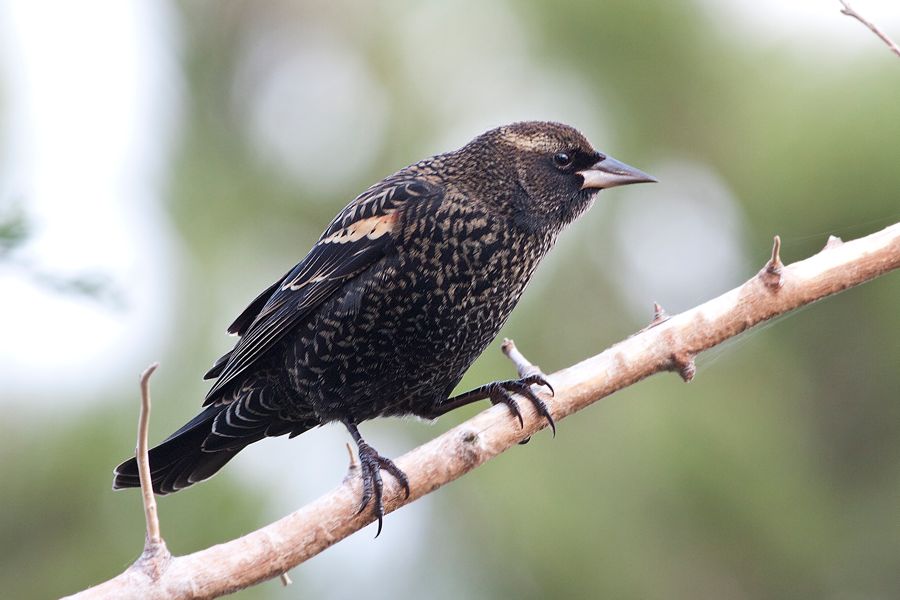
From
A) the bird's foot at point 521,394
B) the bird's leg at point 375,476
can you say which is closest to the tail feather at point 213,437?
the bird's leg at point 375,476

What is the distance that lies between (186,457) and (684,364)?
59.2 inches

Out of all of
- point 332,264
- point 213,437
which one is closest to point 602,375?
point 332,264

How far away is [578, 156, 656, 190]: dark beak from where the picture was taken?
2783mm

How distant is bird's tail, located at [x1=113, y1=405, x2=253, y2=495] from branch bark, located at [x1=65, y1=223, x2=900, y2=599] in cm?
77

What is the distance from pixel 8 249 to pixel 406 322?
3.32 ft

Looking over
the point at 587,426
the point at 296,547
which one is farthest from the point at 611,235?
the point at 296,547

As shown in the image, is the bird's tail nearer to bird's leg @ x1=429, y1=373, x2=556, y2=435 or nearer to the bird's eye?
bird's leg @ x1=429, y1=373, x2=556, y2=435

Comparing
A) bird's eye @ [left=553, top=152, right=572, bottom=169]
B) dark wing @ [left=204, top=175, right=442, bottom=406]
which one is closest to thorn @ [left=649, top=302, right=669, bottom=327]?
bird's eye @ [left=553, top=152, right=572, bottom=169]

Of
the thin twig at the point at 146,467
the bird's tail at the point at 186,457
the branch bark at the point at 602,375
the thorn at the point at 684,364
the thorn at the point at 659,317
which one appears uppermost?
the bird's tail at the point at 186,457

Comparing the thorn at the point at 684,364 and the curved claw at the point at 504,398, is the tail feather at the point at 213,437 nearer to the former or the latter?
the curved claw at the point at 504,398

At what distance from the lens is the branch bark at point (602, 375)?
217 centimetres

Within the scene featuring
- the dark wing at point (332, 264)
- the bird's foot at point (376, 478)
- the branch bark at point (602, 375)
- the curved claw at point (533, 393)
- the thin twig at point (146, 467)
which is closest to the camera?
the thin twig at point (146, 467)

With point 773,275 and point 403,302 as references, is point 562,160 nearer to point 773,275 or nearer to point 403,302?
point 403,302

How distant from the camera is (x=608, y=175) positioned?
2805 mm
